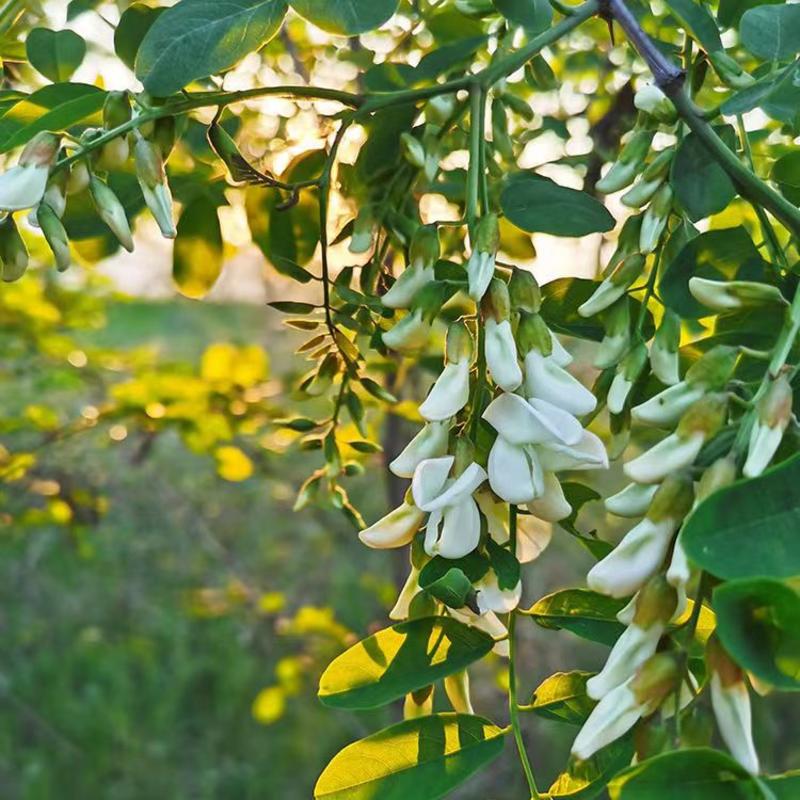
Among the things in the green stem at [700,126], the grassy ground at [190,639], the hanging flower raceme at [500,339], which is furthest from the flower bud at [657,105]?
the grassy ground at [190,639]

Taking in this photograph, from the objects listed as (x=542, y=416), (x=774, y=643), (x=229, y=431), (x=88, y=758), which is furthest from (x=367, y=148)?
(x=88, y=758)

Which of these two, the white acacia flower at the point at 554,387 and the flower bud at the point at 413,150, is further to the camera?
the flower bud at the point at 413,150

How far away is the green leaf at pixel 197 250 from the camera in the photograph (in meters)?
0.71

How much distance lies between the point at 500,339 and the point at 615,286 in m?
0.09

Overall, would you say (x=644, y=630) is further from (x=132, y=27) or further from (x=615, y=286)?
(x=132, y=27)

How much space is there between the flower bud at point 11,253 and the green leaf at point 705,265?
245mm

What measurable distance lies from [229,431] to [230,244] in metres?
0.28

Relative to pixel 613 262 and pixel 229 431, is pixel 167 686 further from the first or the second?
pixel 613 262

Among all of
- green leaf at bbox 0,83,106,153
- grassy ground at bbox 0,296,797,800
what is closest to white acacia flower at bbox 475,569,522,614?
green leaf at bbox 0,83,106,153

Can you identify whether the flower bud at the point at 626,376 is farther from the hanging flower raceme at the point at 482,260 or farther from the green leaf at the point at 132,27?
the green leaf at the point at 132,27

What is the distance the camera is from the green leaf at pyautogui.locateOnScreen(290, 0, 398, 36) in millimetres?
444

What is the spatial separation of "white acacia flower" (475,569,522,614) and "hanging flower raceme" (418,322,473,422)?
0.19 ft

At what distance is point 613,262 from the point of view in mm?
483

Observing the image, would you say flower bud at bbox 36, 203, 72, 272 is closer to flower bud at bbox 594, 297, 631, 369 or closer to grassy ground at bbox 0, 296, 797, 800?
flower bud at bbox 594, 297, 631, 369
